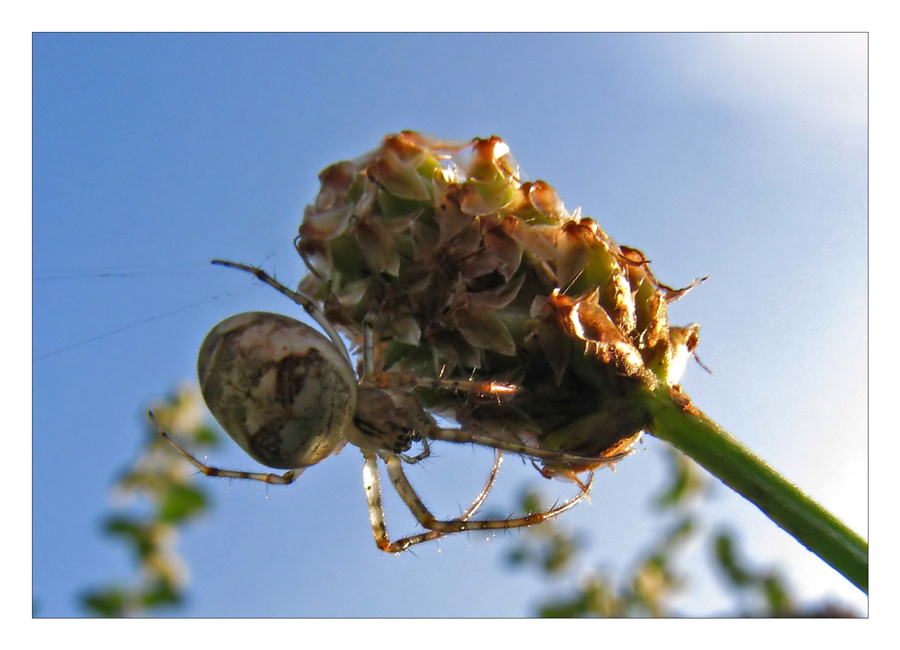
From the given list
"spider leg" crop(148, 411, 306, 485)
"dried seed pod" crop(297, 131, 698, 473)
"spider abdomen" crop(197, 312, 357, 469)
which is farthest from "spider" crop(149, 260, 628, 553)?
"spider leg" crop(148, 411, 306, 485)

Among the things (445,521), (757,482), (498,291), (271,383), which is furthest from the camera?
(445,521)

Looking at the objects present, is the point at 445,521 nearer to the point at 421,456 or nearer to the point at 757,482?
the point at 421,456

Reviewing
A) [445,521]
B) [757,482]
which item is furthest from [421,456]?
[757,482]

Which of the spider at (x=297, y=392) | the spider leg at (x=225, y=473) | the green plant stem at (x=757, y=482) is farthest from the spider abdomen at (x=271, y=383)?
the green plant stem at (x=757, y=482)

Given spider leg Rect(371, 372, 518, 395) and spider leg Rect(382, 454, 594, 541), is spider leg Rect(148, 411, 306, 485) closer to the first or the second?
spider leg Rect(382, 454, 594, 541)

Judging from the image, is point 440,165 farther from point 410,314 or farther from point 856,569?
point 856,569
